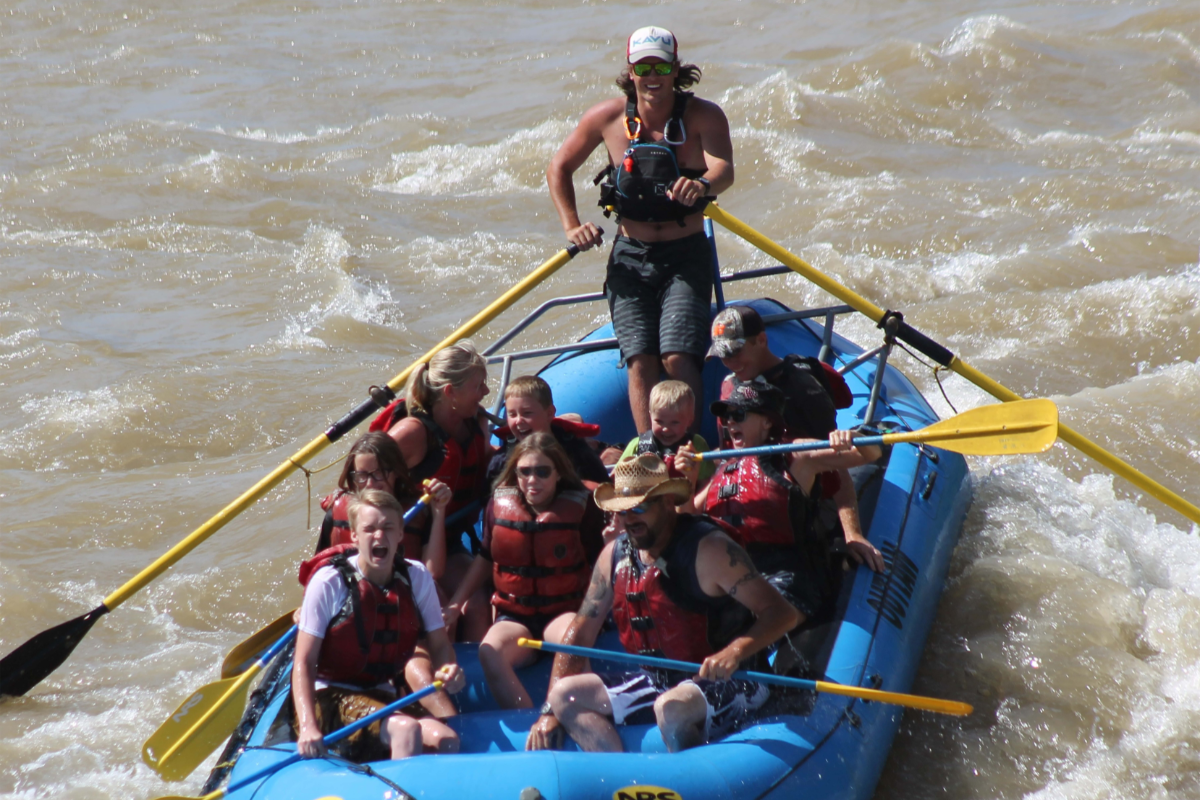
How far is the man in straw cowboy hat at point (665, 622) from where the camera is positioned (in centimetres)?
317

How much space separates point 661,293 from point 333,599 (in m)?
1.81

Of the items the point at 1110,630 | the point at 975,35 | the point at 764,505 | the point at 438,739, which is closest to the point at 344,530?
the point at 438,739

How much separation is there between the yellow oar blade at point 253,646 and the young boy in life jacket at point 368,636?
58cm

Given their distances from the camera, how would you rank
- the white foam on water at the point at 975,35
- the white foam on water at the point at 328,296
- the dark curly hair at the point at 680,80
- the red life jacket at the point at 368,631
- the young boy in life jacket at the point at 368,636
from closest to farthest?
the young boy in life jacket at the point at 368,636, the red life jacket at the point at 368,631, the dark curly hair at the point at 680,80, the white foam on water at the point at 328,296, the white foam on water at the point at 975,35

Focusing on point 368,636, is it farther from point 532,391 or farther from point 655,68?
point 655,68

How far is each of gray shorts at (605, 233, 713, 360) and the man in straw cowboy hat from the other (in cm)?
123

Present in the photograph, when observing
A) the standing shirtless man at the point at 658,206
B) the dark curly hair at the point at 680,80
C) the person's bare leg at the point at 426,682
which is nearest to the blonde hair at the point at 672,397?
the standing shirtless man at the point at 658,206

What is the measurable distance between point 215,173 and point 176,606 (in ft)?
21.7

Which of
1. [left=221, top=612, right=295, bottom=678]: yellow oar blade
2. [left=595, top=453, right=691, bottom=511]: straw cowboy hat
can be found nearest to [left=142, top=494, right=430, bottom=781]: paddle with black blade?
[left=221, top=612, right=295, bottom=678]: yellow oar blade

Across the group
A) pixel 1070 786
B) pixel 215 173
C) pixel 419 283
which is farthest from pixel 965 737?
pixel 215 173

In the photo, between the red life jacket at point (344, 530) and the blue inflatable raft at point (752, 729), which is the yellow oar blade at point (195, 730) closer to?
the blue inflatable raft at point (752, 729)

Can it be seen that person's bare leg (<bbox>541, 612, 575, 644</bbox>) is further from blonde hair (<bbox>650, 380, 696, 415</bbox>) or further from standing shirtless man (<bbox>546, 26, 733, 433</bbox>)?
standing shirtless man (<bbox>546, 26, 733, 433</bbox>)

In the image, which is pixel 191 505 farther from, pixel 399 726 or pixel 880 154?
pixel 880 154

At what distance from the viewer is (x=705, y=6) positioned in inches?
630
